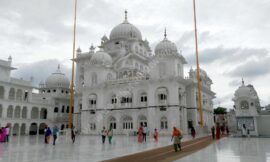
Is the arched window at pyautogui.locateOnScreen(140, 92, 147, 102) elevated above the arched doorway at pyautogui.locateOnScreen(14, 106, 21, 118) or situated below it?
above

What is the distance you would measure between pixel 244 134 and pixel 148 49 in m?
36.2

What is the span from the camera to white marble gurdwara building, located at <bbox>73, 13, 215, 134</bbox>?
3775cm

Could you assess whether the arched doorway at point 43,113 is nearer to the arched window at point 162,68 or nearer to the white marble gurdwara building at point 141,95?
the white marble gurdwara building at point 141,95

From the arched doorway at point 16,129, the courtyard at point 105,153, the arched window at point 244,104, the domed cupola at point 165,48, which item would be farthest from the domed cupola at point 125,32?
the courtyard at point 105,153

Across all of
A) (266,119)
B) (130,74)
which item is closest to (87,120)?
(130,74)

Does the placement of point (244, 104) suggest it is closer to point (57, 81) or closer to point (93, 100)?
point (93, 100)

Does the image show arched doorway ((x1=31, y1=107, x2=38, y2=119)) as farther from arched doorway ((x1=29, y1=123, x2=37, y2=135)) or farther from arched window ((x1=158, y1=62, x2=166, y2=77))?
arched window ((x1=158, y1=62, x2=166, y2=77))

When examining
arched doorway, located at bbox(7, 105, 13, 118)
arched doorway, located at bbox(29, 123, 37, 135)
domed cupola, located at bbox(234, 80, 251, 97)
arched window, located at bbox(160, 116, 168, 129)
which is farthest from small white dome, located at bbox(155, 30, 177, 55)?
Answer: arched doorway, located at bbox(29, 123, 37, 135)

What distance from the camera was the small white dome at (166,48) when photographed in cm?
4056

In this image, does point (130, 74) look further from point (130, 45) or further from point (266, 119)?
point (266, 119)

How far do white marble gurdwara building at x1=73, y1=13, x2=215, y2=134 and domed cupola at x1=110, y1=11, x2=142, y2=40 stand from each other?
5384 millimetres

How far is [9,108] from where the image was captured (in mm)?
44719

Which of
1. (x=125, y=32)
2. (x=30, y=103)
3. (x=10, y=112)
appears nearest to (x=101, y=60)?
(x=125, y=32)

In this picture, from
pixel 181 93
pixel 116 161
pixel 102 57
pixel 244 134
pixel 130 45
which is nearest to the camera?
pixel 116 161
